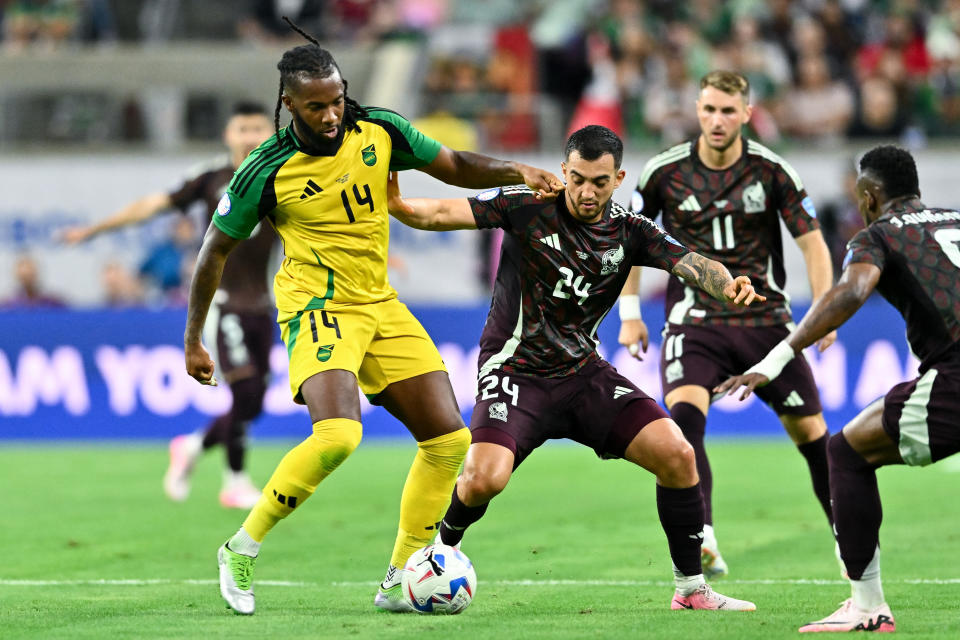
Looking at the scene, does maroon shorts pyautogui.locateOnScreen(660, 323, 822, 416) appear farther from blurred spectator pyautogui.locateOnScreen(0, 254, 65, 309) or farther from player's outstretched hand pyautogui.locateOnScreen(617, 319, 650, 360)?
blurred spectator pyautogui.locateOnScreen(0, 254, 65, 309)

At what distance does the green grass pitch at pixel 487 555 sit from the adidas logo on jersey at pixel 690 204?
1.98m

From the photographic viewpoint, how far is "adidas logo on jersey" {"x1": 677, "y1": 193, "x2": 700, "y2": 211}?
8102mm

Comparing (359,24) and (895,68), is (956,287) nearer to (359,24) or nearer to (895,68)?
(895,68)

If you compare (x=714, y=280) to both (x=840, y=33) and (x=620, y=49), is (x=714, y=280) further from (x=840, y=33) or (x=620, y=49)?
(x=840, y=33)

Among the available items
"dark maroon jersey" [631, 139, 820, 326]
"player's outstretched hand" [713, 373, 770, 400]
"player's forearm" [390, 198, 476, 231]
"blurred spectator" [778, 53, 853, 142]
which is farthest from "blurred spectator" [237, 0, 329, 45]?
"player's outstretched hand" [713, 373, 770, 400]

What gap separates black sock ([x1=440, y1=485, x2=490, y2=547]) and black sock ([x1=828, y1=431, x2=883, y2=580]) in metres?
1.63

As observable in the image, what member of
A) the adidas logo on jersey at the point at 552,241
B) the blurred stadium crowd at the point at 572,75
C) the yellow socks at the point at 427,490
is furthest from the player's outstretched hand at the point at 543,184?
the blurred stadium crowd at the point at 572,75

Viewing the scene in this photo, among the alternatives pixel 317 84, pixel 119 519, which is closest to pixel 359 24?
pixel 119 519

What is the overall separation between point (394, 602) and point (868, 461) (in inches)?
87.8

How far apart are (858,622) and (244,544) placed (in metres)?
2.67

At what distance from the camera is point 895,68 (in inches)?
696

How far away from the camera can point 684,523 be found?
21.7ft

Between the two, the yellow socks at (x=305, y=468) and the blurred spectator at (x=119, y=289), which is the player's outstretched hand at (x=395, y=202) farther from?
the blurred spectator at (x=119, y=289)

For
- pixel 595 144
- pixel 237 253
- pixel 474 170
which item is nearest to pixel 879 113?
pixel 237 253
